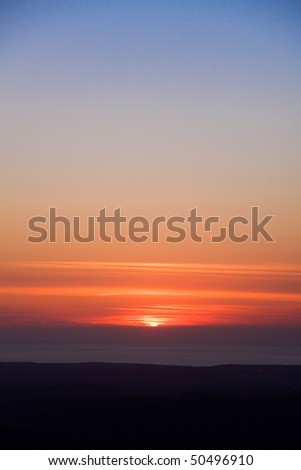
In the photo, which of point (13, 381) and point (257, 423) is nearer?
point (257, 423)

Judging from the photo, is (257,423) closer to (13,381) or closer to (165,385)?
(165,385)
